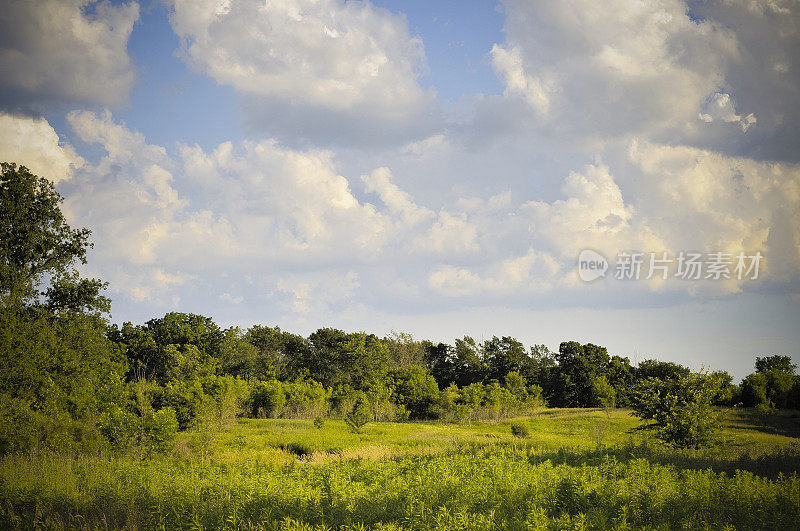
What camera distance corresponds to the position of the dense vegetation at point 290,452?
11.0m

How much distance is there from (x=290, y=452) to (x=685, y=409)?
22.5m

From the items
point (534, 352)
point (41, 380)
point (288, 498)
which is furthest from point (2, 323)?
point (534, 352)

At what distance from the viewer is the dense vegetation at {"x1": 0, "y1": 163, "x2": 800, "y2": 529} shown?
36.1 ft

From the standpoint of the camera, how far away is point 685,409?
2356 centimetres

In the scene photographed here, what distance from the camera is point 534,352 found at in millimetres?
93438

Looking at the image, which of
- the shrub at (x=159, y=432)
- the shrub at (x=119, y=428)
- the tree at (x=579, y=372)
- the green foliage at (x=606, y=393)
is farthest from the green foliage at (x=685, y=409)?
the tree at (x=579, y=372)

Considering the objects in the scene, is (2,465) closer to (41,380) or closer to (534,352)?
(41,380)

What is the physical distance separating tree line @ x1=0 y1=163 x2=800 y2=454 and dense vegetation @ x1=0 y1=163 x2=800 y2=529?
157mm

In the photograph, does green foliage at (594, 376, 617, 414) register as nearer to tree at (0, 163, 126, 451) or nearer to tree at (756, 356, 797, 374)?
tree at (756, 356, 797, 374)

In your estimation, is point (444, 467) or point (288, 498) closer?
point (288, 498)

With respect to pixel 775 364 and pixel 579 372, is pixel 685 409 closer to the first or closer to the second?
pixel 579 372

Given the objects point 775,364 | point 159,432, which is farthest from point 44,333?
point 775,364

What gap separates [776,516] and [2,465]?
2376 cm

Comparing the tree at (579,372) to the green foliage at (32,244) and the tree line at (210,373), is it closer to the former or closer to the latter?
the tree line at (210,373)
